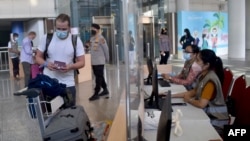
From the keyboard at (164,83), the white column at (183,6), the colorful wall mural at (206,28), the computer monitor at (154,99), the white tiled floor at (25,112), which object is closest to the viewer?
the computer monitor at (154,99)

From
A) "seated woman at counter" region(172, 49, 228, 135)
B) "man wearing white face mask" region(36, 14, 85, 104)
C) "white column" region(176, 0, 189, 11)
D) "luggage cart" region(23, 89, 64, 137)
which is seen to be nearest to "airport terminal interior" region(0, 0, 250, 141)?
"white column" region(176, 0, 189, 11)

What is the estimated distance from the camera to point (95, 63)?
244 inches

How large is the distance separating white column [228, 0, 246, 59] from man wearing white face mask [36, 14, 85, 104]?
1197 cm

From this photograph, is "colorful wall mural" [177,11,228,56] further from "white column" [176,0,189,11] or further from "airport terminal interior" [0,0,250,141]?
"white column" [176,0,189,11]

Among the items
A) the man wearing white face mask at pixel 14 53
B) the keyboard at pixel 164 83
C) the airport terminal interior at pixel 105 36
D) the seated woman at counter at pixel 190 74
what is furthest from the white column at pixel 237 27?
the keyboard at pixel 164 83

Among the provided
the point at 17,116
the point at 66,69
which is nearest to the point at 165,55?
the point at 17,116

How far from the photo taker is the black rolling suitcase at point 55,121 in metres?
2.16

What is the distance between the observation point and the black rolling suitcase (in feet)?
7.09

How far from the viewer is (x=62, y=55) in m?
2.88

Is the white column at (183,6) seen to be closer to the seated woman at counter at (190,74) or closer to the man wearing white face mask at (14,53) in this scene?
the man wearing white face mask at (14,53)

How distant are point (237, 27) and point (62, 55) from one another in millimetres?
12050

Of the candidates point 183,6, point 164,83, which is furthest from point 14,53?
point 183,6

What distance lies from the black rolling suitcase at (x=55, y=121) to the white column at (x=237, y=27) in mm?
12476

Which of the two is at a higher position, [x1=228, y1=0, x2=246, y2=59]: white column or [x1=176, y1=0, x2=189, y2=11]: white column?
[x1=176, y1=0, x2=189, y2=11]: white column
